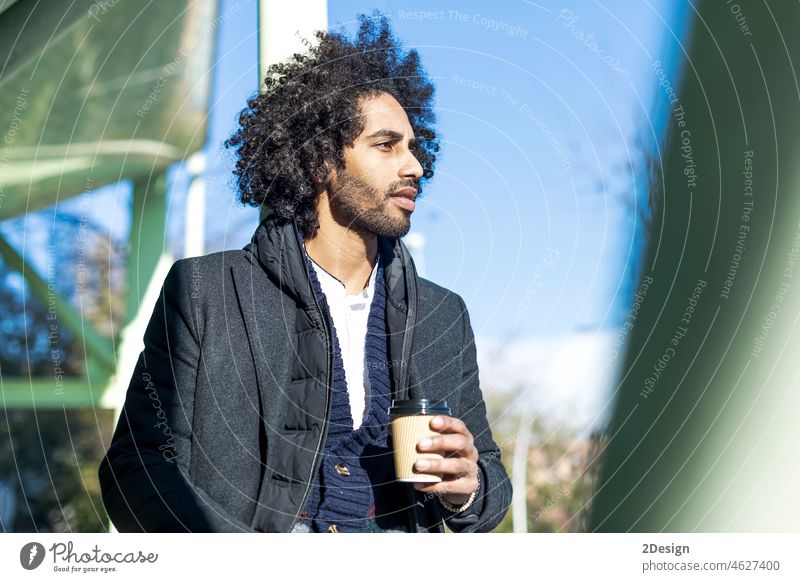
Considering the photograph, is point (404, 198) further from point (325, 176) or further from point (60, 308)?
point (60, 308)

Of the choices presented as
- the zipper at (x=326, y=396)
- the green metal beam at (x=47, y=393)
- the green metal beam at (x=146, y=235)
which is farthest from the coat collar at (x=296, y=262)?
the green metal beam at (x=47, y=393)

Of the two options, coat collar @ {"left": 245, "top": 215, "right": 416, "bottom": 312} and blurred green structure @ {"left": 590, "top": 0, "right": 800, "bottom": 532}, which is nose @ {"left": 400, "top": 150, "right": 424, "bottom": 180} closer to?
coat collar @ {"left": 245, "top": 215, "right": 416, "bottom": 312}

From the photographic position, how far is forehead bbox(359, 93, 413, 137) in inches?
90.5

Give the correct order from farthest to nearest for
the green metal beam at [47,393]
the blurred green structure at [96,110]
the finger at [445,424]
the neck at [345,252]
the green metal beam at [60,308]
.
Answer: the green metal beam at [47,393] → the green metal beam at [60,308] → the blurred green structure at [96,110] → the neck at [345,252] → the finger at [445,424]

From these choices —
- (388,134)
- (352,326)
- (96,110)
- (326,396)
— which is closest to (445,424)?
(326,396)

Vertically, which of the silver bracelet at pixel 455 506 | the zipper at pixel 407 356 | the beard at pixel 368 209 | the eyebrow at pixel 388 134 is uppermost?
the eyebrow at pixel 388 134

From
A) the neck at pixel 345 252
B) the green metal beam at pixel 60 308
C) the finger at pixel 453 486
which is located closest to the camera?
the finger at pixel 453 486

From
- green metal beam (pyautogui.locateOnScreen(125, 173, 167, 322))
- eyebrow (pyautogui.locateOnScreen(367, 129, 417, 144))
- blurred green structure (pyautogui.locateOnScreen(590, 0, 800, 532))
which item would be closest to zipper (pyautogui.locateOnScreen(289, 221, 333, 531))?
eyebrow (pyautogui.locateOnScreen(367, 129, 417, 144))

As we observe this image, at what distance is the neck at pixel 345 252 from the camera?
2195 millimetres

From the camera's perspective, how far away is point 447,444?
1.76 metres

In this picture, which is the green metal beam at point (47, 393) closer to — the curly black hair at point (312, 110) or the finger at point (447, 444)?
the curly black hair at point (312, 110)

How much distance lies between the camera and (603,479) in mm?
2482

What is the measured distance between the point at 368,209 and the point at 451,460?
2.32 feet
